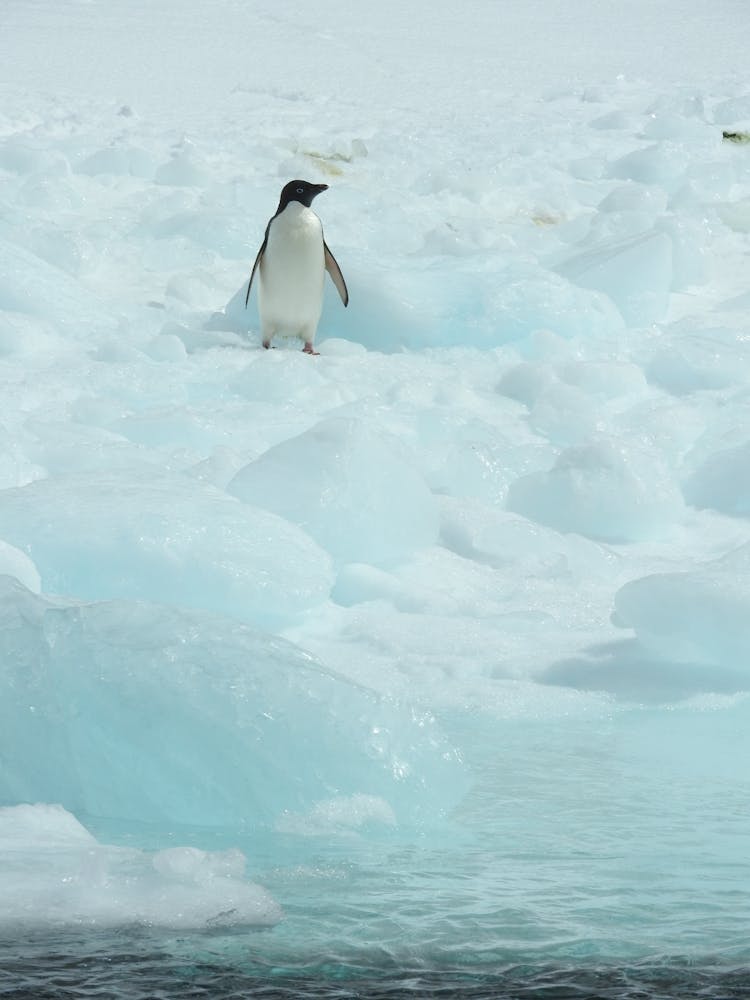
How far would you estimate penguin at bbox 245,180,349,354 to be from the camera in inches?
213

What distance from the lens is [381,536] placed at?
356cm

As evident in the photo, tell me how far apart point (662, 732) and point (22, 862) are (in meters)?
1.25

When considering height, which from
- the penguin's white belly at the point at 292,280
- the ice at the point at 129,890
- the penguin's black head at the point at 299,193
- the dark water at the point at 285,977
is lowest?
the dark water at the point at 285,977

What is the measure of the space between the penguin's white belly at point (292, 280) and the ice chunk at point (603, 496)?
175cm

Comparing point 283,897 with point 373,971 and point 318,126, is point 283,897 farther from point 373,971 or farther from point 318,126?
point 318,126

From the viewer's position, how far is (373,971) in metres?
1.60

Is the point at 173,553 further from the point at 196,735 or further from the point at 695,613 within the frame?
the point at 695,613

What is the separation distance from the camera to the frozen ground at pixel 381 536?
194 cm

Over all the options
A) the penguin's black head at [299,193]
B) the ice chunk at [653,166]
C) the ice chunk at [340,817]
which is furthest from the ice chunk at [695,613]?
the ice chunk at [653,166]

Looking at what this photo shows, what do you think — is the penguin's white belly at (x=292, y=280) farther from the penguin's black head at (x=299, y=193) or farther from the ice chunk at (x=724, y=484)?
the ice chunk at (x=724, y=484)

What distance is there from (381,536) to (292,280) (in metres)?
2.06

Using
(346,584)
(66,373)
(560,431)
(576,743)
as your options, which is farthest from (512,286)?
(576,743)

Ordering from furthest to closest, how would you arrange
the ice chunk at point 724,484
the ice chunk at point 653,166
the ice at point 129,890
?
the ice chunk at point 653,166 < the ice chunk at point 724,484 < the ice at point 129,890

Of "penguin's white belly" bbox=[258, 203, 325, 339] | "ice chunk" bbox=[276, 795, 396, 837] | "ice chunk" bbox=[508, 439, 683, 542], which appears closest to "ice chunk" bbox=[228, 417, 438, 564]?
"ice chunk" bbox=[508, 439, 683, 542]
